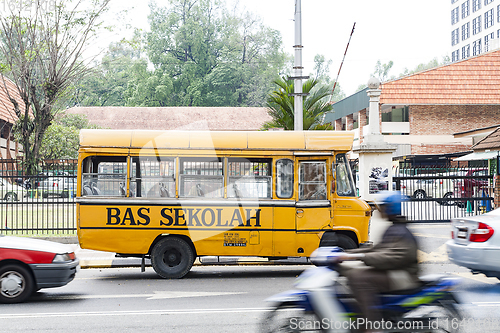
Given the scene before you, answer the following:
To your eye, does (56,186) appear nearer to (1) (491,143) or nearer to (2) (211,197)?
(2) (211,197)

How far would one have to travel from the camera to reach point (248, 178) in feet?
32.6

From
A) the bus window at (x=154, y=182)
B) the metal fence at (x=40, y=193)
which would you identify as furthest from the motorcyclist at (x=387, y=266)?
the metal fence at (x=40, y=193)

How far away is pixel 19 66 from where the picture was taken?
58.6 ft

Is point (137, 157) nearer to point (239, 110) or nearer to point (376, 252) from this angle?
point (376, 252)

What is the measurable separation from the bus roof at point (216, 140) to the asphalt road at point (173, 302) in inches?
102

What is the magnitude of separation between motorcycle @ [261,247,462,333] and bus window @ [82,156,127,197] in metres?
5.74

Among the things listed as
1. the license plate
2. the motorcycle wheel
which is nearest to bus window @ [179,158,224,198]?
the license plate

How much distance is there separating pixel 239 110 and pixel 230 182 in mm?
48360

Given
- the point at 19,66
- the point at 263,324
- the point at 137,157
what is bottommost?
the point at 263,324

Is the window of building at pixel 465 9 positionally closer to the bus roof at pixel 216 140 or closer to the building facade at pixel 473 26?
the building facade at pixel 473 26

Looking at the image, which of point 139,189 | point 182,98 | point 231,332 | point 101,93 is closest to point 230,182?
point 139,189

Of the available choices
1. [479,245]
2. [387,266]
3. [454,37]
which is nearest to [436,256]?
[479,245]

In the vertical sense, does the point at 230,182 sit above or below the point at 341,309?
above

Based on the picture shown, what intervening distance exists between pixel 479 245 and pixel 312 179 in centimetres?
Answer: 329
